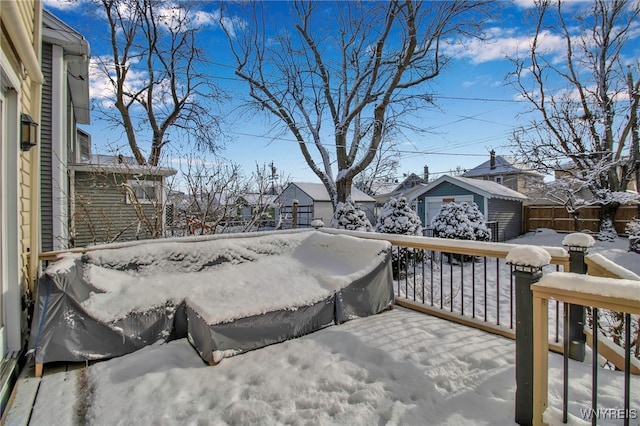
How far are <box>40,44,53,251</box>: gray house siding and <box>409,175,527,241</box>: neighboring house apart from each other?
12.6 m

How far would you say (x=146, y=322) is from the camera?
8.54 feet

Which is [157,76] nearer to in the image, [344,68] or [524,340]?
[344,68]

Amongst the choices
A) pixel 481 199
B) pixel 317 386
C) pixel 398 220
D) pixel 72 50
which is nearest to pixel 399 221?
pixel 398 220

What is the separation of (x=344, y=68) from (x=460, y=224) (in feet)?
22.2

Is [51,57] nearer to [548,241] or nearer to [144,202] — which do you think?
[144,202]

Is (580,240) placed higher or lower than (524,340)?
higher

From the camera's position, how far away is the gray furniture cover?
2.33 m

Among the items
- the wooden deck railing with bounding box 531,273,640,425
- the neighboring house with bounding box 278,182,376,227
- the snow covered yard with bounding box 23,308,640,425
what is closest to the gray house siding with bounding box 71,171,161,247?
the snow covered yard with bounding box 23,308,640,425

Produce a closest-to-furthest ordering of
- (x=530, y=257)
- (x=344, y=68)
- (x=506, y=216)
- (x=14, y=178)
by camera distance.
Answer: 1. (x=530, y=257)
2. (x=14, y=178)
3. (x=344, y=68)
4. (x=506, y=216)

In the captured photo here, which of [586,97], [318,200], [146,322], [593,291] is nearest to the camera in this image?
[593,291]

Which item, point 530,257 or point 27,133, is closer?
point 530,257

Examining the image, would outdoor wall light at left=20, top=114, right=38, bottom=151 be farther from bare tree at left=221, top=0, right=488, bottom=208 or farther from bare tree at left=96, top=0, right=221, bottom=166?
bare tree at left=96, top=0, right=221, bottom=166

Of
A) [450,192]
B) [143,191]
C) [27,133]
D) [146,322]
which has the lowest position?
[146,322]

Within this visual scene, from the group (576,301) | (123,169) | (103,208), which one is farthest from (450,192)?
(576,301)
